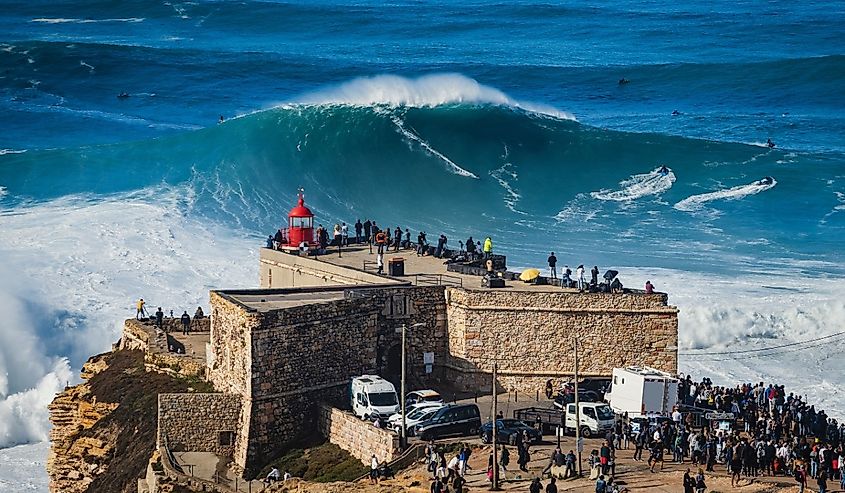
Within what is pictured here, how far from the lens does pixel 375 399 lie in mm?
38094

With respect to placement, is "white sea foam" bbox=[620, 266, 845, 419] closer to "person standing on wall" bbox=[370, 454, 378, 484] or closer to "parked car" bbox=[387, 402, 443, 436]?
"parked car" bbox=[387, 402, 443, 436]

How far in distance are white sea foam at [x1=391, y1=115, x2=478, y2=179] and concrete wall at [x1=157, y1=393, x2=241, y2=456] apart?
3283 centimetres

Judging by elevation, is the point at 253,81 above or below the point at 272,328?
above

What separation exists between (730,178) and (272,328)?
4190 cm

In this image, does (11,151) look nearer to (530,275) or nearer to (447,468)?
(530,275)

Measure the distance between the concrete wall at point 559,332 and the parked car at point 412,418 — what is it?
3.80 m

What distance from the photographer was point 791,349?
54312 mm

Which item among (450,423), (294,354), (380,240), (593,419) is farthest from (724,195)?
(450,423)

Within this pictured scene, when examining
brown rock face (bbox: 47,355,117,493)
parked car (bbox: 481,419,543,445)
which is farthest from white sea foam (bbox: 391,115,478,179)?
parked car (bbox: 481,419,543,445)

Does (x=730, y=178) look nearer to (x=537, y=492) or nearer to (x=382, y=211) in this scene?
(x=382, y=211)

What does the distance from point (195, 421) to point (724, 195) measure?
39.8m

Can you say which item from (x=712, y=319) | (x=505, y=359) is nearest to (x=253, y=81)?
(x=712, y=319)

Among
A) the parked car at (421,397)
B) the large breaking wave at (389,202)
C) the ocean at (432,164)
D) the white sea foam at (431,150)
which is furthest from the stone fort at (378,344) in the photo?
the white sea foam at (431,150)

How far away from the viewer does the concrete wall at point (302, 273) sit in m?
42.9
